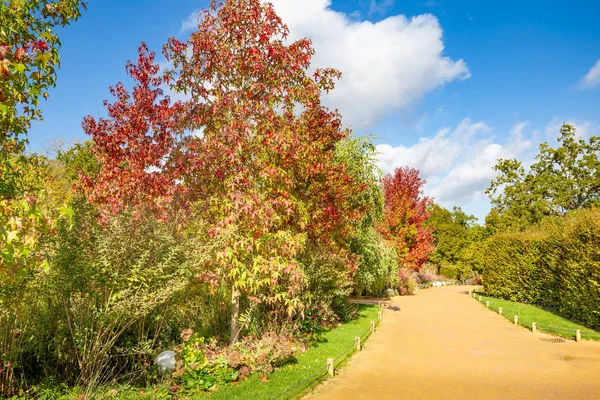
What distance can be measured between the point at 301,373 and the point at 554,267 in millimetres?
14160

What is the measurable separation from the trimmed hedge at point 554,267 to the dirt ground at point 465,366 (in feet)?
8.16

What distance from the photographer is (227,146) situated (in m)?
8.21

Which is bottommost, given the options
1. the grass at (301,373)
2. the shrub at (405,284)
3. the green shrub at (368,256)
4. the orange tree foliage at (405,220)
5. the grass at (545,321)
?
the grass at (301,373)

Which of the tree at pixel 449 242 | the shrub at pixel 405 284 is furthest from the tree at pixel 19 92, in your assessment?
the tree at pixel 449 242

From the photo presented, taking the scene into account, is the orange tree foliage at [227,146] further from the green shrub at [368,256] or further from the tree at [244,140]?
the green shrub at [368,256]

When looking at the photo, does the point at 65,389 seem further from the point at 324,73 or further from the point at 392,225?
the point at 392,225

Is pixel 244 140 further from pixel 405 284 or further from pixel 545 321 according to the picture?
pixel 405 284

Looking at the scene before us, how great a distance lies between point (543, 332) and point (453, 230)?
1570 inches

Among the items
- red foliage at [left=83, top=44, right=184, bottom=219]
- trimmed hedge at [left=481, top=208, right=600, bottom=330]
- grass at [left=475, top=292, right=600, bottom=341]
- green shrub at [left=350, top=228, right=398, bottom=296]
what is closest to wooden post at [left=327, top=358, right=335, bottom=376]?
red foliage at [left=83, top=44, right=184, bottom=219]

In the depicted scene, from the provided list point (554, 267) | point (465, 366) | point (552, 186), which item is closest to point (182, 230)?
point (465, 366)

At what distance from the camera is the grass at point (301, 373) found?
21.6 feet

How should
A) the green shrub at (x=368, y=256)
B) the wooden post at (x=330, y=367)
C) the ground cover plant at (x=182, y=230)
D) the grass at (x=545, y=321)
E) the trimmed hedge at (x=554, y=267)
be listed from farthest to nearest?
the green shrub at (x=368, y=256), the trimmed hedge at (x=554, y=267), the grass at (x=545, y=321), the wooden post at (x=330, y=367), the ground cover plant at (x=182, y=230)

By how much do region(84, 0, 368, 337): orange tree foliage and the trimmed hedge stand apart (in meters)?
10.9

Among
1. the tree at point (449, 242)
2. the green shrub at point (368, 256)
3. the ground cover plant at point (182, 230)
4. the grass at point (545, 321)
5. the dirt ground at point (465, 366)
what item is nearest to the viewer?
the ground cover plant at point (182, 230)
